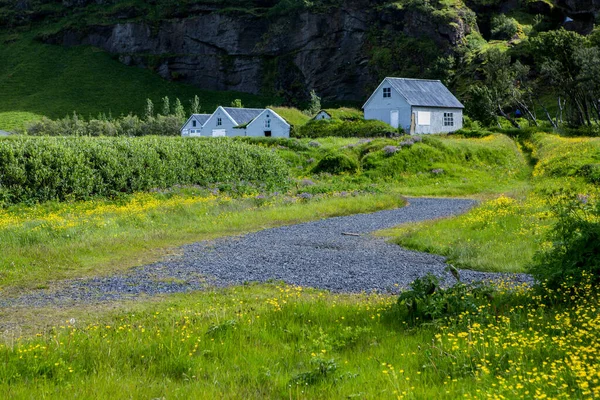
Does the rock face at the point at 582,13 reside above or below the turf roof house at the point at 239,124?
above

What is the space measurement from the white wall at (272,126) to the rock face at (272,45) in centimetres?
6363

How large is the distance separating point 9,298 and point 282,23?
156m

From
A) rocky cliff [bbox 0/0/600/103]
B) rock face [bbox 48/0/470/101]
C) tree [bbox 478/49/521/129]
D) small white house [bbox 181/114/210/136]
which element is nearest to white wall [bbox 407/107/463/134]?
tree [bbox 478/49/521/129]

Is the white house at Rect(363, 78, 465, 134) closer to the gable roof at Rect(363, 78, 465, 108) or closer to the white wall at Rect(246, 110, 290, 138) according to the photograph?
the gable roof at Rect(363, 78, 465, 108)

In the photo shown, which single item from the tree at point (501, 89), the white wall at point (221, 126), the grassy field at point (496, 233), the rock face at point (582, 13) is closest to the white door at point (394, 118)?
the tree at point (501, 89)

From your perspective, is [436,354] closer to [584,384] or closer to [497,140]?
[584,384]

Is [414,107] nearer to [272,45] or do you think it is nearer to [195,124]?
[195,124]

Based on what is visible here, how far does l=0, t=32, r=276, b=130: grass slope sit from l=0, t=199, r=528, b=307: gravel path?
124 metres

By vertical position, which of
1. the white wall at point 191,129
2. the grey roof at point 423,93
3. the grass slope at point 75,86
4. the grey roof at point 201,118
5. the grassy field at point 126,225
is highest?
the grass slope at point 75,86

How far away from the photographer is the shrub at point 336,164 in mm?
39438

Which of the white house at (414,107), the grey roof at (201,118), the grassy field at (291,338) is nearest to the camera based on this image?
the grassy field at (291,338)

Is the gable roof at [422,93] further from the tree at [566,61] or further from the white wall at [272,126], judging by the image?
the white wall at [272,126]

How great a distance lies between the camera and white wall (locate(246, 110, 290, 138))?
227 feet

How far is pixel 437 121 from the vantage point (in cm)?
7225
